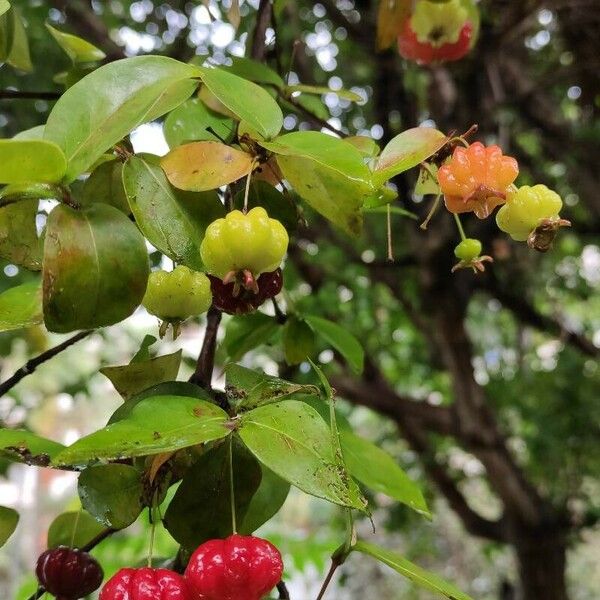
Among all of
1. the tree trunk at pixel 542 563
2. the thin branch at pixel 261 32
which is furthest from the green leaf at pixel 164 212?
the tree trunk at pixel 542 563

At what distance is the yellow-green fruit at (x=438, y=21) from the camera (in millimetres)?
699

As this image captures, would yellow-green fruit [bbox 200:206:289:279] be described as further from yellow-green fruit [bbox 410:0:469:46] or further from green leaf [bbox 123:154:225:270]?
yellow-green fruit [bbox 410:0:469:46]

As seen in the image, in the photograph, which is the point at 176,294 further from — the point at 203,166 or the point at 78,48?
the point at 78,48

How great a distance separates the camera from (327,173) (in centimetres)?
33

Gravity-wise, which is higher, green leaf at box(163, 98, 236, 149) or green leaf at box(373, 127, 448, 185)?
green leaf at box(373, 127, 448, 185)

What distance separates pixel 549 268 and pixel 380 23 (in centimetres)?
116

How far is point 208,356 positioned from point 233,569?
0.13 meters

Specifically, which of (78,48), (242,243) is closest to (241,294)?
(242,243)

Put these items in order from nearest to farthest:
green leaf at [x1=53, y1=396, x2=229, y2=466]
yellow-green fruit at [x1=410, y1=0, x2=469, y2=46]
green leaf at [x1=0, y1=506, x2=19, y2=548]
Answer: green leaf at [x1=53, y1=396, x2=229, y2=466] → green leaf at [x1=0, y1=506, x2=19, y2=548] → yellow-green fruit at [x1=410, y1=0, x2=469, y2=46]

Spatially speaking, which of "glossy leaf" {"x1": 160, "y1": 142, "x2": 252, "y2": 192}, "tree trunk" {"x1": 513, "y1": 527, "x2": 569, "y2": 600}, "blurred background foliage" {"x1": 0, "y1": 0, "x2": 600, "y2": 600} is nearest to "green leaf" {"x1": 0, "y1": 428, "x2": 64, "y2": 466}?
"glossy leaf" {"x1": 160, "y1": 142, "x2": 252, "y2": 192}

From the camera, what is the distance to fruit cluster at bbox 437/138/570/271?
33 centimetres

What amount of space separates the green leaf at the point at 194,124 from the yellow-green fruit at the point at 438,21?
1.18 feet

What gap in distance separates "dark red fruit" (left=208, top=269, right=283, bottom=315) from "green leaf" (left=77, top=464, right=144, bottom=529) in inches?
3.4

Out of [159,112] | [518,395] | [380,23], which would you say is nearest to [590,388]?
[518,395]
